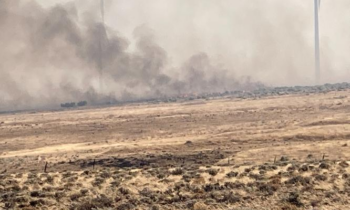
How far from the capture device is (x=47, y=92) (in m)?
137

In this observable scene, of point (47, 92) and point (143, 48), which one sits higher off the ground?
point (143, 48)

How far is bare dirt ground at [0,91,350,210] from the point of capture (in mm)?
23906

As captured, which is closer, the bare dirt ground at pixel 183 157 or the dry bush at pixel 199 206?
the dry bush at pixel 199 206

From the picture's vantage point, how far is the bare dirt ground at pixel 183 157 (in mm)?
23906

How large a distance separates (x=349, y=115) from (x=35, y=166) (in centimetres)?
4941

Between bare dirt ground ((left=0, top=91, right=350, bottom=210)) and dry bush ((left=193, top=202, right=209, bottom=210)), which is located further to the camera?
bare dirt ground ((left=0, top=91, right=350, bottom=210))

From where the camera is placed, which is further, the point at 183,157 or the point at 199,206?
the point at 183,157

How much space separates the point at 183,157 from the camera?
45344mm

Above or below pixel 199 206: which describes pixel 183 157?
below

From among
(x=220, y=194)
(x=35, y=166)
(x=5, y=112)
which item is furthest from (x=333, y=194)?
(x=5, y=112)

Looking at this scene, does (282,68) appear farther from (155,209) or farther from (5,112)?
(155,209)

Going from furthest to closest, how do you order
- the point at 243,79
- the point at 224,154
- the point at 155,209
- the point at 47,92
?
the point at 243,79 < the point at 47,92 < the point at 224,154 < the point at 155,209

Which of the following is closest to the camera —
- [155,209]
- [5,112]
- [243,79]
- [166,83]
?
[155,209]

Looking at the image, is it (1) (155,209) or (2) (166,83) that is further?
(2) (166,83)
